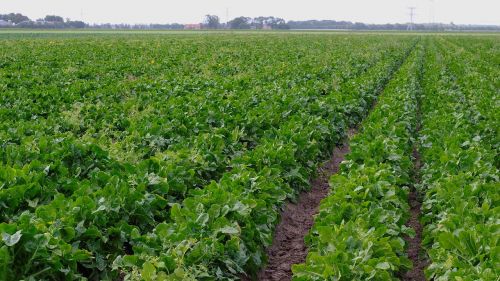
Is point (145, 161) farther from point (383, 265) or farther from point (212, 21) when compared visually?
point (212, 21)

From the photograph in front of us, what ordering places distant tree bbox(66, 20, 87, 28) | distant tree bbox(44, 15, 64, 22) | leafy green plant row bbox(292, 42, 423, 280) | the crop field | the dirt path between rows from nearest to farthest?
leafy green plant row bbox(292, 42, 423, 280) < the crop field < the dirt path between rows < distant tree bbox(66, 20, 87, 28) < distant tree bbox(44, 15, 64, 22)

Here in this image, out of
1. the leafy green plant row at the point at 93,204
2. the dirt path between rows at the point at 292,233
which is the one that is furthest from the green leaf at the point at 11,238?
the dirt path between rows at the point at 292,233

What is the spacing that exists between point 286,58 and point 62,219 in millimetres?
25199

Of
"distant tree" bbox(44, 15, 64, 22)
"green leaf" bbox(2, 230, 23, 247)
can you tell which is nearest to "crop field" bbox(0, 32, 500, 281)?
"green leaf" bbox(2, 230, 23, 247)

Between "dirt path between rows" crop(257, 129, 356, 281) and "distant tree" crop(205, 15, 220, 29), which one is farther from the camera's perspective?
"distant tree" crop(205, 15, 220, 29)

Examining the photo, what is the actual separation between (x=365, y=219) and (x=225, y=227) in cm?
133

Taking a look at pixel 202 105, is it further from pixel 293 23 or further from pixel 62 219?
pixel 293 23

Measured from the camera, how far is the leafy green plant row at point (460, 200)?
461 cm

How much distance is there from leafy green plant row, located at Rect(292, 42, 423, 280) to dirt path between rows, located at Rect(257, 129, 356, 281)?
0.59 m

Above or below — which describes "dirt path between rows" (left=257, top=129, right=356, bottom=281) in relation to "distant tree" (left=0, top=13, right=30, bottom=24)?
below

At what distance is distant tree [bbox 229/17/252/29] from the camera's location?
453 ft

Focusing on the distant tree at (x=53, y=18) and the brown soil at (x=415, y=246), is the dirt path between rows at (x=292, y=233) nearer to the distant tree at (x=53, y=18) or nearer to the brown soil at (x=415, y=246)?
the brown soil at (x=415, y=246)

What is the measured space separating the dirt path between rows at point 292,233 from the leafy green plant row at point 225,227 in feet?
1.00

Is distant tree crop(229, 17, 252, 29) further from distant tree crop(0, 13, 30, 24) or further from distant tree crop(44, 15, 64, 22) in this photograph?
distant tree crop(0, 13, 30, 24)
